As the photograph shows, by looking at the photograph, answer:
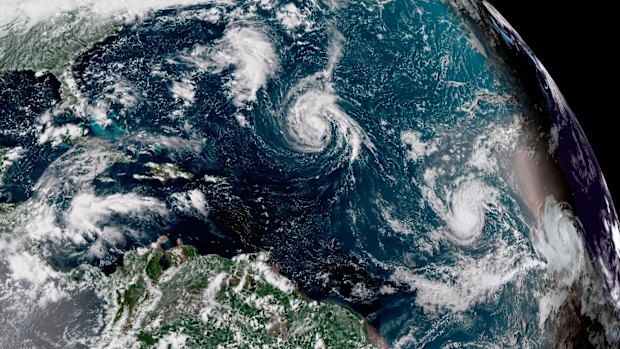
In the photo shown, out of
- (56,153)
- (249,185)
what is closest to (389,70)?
(249,185)

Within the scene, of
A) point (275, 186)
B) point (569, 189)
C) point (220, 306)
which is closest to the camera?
point (220, 306)

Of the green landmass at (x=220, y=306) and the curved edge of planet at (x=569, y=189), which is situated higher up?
the curved edge of planet at (x=569, y=189)

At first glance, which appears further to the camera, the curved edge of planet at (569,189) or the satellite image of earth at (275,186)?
the curved edge of planet at (569,189)

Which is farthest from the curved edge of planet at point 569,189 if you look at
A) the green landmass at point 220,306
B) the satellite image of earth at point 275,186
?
the green landmass at point 220,306

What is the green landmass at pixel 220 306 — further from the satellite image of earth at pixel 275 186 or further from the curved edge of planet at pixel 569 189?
the curved edge of planet at pixel 569 189

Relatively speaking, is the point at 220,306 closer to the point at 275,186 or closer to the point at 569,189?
the point at 275,186

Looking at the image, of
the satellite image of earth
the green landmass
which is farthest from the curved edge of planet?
the green landmass

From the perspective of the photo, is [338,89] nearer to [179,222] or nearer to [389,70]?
[389,70]

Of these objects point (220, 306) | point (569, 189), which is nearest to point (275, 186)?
point (220, 306)
